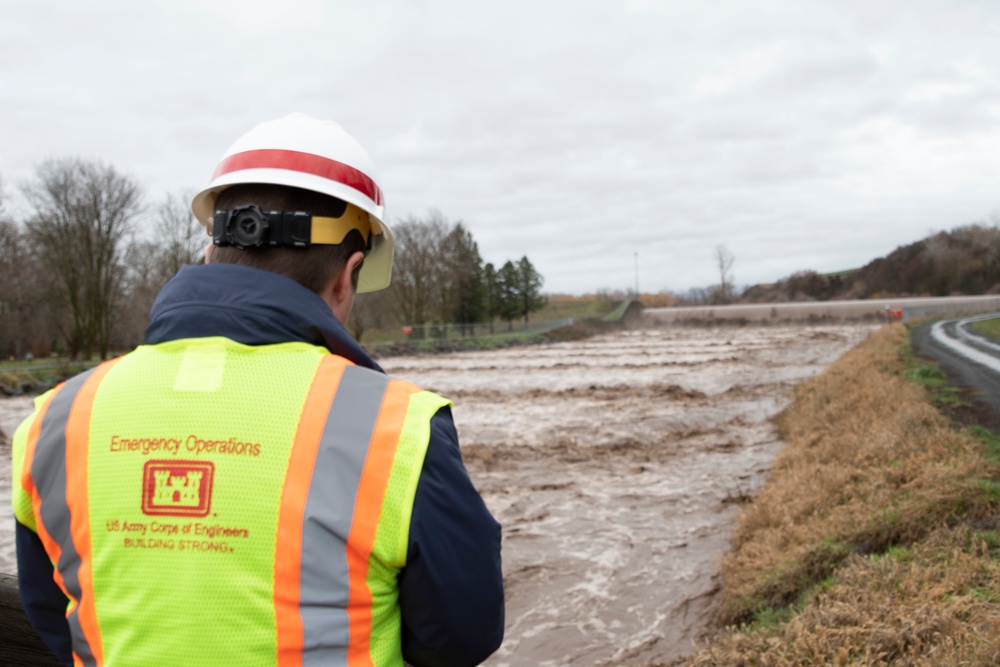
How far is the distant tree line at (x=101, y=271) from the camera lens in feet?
134

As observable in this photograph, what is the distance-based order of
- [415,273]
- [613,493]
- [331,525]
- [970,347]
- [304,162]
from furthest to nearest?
[415,273] → [970,347] → [613,493] → [304,162] → [331,525]

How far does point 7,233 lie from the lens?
3934cm

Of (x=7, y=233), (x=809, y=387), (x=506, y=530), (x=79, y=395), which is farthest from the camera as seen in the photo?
(x=7, y=233)

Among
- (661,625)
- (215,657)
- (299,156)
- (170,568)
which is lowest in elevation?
(661,625)

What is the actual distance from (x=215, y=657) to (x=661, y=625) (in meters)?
6.09

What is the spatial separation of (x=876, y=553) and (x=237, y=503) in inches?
218

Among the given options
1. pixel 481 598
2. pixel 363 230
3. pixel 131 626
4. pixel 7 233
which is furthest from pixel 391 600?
pixel 7 233

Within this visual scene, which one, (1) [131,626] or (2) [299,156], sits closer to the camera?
(1) [131,626]

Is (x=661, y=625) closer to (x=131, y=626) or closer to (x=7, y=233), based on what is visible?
(x=131, y=626)

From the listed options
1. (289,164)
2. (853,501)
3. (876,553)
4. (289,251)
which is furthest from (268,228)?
(853,501)

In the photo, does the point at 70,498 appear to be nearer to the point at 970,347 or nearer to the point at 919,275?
the point at 970,347

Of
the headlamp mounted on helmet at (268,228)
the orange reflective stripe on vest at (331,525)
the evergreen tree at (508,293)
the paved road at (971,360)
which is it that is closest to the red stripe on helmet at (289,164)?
the headlamp mounted on helmet at (268,228)

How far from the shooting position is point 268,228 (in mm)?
1751

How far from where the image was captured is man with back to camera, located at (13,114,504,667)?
1.52 meters
